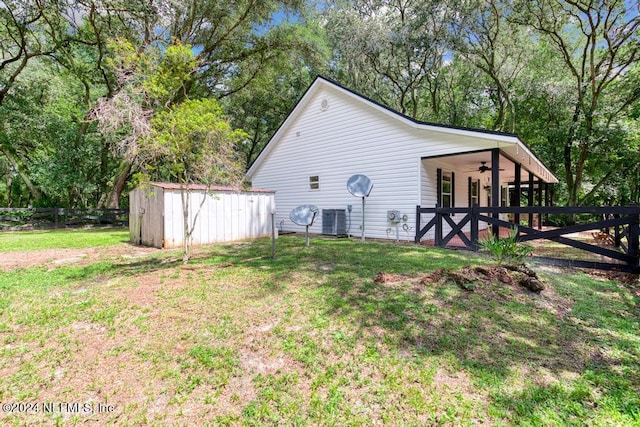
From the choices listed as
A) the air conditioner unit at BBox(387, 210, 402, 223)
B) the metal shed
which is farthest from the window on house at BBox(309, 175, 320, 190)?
the air conditioner unit at BBox(387, 210, 402, 223)

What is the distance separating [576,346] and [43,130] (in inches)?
899

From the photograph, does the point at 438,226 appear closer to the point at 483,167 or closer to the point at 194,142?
the point at 483,167

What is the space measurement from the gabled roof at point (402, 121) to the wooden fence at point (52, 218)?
29.0 feet

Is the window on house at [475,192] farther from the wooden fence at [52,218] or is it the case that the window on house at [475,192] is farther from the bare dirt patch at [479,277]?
the wooden fence at [52,218]

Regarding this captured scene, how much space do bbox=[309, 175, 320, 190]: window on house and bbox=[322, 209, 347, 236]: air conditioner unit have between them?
56.2 inches

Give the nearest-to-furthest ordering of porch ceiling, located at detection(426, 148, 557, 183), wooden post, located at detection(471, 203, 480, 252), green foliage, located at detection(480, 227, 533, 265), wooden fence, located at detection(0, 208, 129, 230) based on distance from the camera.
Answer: green foliage, located at detection(480, 227, 533, 265) → wooden post, located at detection(471, 203, 480, 252) → porch ceiling, located at detection(426, 148, 557, 183) → wooden fence, located at detection(0, 208, 129, 230)

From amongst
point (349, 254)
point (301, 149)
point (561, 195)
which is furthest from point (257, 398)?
point (561, 195)

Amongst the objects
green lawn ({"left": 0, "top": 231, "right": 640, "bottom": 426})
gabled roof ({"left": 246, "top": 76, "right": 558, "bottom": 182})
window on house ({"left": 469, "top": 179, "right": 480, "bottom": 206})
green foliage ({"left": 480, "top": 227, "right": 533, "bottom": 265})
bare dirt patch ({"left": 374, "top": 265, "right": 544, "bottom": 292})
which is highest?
gabled roof ({"left": 246, "top": 76, "right": 558, "bottom": 182})

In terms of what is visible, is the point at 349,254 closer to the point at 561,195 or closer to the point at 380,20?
the point at 380,20

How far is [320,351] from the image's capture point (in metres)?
2.68

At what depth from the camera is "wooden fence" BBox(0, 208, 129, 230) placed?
560 inches

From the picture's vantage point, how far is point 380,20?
605 inches

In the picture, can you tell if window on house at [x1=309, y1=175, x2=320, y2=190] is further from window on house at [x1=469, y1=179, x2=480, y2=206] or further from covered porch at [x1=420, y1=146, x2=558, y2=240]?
window on house at [x1=469, y1=179, x2=480, y2=206]

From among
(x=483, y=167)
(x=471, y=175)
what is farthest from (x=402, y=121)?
(x=471, y=175)
